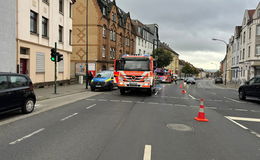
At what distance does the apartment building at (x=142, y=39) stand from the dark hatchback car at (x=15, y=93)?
48.2m

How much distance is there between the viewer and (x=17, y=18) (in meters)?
16.0

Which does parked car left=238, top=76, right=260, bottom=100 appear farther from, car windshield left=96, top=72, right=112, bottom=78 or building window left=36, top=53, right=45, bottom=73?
building window left=36, top=53, right=45, bottom=73

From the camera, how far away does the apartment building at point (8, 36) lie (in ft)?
49.2

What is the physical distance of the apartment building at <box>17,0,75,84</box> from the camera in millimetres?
16859

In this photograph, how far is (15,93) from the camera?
23.7 ft

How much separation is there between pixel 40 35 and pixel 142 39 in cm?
4262

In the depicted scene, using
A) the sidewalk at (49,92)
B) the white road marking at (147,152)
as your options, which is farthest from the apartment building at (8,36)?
the white road marking at (147,152)

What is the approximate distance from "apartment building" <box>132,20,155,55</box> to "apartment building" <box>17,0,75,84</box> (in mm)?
33104

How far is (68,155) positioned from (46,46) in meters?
18.5

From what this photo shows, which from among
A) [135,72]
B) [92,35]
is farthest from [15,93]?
[92,35]

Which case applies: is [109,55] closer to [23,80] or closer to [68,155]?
[23,80]

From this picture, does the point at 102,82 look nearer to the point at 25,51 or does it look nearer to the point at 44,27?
the point at 25,51

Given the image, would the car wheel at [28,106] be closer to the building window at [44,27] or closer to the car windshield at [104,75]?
the car windshield at [104,75]

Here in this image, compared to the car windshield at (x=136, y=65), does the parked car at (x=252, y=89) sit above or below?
below
